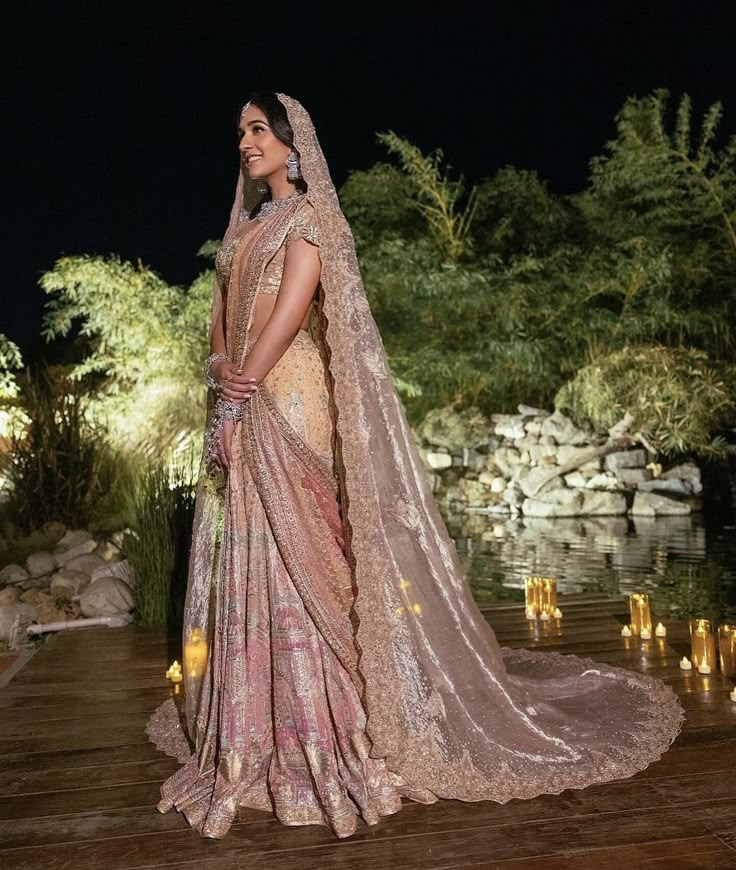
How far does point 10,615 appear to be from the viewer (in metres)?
4.16

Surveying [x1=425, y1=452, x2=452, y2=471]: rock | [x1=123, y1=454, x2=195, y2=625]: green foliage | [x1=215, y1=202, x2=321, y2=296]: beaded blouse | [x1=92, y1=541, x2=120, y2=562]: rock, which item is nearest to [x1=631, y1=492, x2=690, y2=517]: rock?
[x1=425, y1=452, x2=452, y2=471]: rock

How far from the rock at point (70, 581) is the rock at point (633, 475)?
702 centimetres

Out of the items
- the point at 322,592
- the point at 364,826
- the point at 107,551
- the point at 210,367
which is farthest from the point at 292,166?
the point at 107,551

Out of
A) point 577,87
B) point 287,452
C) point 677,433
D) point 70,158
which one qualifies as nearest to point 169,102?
point 70,158

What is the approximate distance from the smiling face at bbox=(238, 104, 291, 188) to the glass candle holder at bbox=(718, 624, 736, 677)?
211cm

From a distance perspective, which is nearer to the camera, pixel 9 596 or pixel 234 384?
pixel 234 384

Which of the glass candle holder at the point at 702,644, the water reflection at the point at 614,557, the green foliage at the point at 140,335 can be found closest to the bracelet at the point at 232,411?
the glass candle holder at the point at 702,644

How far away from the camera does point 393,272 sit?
10.9 m

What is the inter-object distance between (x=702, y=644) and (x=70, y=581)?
3.35 metres

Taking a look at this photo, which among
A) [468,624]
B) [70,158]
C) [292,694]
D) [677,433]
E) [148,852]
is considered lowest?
[148,852]

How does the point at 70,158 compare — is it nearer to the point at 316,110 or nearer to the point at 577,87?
the point at 316,110

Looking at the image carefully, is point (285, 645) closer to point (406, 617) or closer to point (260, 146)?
point (406, 617)

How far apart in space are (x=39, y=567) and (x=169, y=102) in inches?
385

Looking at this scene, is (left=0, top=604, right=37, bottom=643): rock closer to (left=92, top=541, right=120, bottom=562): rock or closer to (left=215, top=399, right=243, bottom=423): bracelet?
(left=92, top=541, right=120, bottom=562): rock
